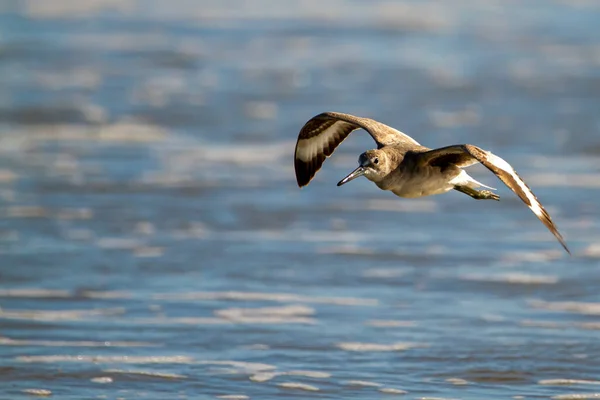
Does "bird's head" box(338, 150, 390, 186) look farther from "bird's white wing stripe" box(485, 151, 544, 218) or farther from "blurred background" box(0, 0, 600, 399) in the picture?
"blurred background" box(0, 0, 600, 399)

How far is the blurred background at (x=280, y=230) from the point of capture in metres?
8.06

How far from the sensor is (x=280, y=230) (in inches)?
434

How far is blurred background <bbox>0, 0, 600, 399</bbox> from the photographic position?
26.4 ft

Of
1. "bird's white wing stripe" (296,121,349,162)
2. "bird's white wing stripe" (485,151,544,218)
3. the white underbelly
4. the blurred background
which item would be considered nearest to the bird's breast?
the white underbelly

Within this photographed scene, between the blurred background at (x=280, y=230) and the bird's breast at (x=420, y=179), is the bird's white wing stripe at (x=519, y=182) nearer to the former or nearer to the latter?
the bird's breast at (x=420, y=179)

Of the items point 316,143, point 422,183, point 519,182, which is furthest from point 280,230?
point 519,182

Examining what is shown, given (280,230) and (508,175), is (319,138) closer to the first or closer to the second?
(508,175)

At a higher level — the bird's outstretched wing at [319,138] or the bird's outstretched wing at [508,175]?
the bird's outstretched wing at [319,138]

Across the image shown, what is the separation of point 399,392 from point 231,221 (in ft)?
13.1

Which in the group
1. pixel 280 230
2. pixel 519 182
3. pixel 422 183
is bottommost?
pixel 519 182

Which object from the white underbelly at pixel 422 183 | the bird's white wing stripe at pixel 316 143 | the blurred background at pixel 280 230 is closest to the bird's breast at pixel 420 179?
the white underbelly at pixel 422 183

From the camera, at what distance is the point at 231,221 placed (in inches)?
445

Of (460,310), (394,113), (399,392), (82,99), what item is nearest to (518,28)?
(394,113)

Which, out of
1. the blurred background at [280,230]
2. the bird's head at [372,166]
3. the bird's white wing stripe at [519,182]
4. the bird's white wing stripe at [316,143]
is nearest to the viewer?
the bird's white wing stripe at [519,182]
